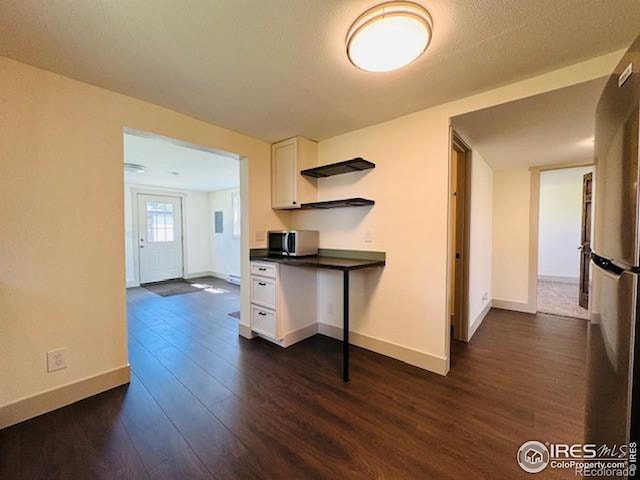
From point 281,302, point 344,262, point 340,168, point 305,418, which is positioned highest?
point 340,168

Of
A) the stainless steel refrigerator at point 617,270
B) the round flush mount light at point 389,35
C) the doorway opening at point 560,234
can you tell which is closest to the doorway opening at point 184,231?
the round flush mount light at point 389,35

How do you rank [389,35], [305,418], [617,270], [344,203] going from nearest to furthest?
[617,270]
[389,35]
[305,418]
[344,203]

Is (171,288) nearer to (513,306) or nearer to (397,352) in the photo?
(397,352)

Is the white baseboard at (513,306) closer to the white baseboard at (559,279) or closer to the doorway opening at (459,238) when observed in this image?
the doorway opening at (459,238)

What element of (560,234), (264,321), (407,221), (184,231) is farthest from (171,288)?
(560,234)

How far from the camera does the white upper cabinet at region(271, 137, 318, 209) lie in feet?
9.60

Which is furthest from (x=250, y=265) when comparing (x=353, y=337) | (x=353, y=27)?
(x=353, y=27)

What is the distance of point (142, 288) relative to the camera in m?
5.52

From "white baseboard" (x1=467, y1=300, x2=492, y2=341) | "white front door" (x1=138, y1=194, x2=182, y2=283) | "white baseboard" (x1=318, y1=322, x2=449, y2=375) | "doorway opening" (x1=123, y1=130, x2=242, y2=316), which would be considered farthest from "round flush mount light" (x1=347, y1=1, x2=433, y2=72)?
"white front door" (x1=138, y1=194, x2=182, y2=283)

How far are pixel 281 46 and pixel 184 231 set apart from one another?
6.12m

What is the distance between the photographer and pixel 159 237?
6.18m

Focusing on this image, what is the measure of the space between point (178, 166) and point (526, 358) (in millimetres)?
5159

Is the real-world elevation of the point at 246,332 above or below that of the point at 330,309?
below

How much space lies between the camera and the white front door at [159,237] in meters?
5.89
